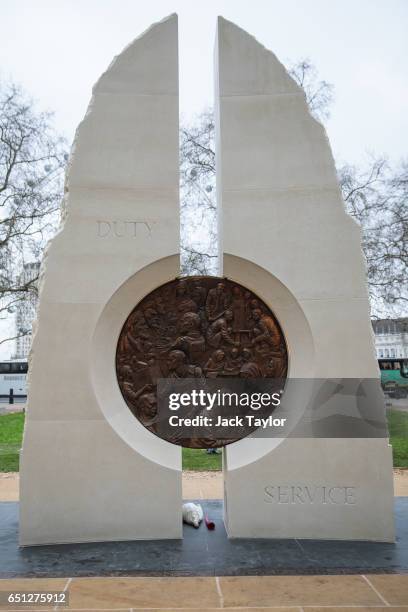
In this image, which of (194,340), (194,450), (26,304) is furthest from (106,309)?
(26,304)

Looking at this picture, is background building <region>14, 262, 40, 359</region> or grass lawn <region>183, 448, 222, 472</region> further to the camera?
background building <region>14, 262, 40, 359</region>

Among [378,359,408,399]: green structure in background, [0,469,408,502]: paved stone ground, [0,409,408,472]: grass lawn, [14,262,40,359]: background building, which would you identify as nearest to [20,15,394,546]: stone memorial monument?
[0,469,408,502]: paved stone ground

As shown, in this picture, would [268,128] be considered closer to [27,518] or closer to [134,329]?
[134,329]

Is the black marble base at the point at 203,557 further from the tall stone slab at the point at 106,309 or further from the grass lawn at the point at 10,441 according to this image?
the grass lawn at the point at 10,441

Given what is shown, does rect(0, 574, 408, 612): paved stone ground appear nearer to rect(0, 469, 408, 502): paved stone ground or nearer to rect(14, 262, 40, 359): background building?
rect(0, 469, 408, 502): paved stone ground

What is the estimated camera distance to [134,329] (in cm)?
627

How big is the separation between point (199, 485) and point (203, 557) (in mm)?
4288

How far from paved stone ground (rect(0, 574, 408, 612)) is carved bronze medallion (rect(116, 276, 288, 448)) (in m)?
1.74

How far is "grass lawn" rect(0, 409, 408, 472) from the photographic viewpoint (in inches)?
472

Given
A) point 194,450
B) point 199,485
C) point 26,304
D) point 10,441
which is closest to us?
point 199,485

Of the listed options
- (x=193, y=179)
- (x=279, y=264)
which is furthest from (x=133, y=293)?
(x=193, y=179)

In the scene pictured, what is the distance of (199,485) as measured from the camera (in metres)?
9.59

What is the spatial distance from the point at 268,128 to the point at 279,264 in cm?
169

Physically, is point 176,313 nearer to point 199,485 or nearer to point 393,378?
point 199,485
